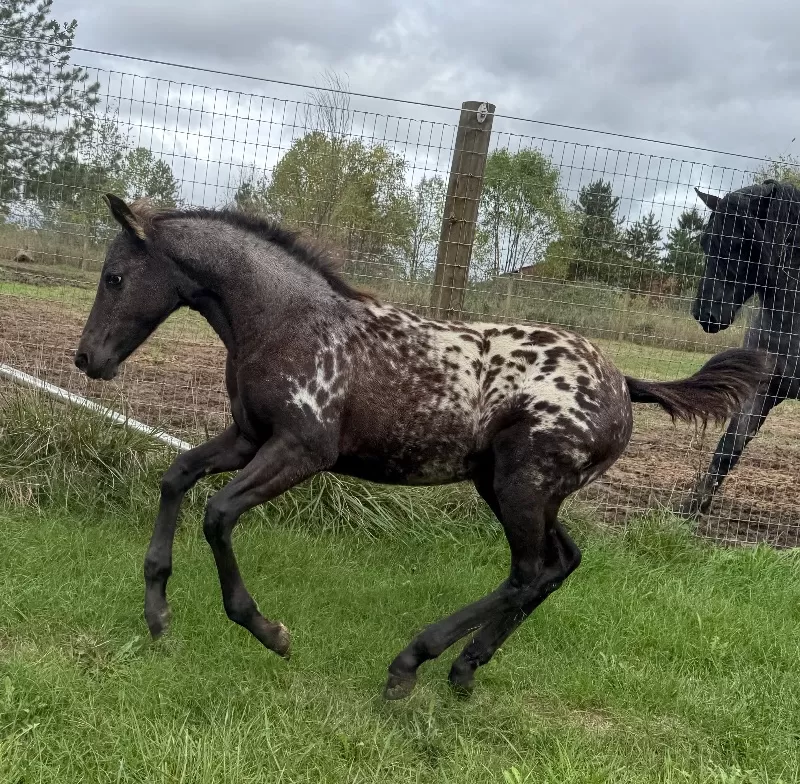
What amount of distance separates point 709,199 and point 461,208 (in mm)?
1987

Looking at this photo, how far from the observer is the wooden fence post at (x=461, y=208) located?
6.00m

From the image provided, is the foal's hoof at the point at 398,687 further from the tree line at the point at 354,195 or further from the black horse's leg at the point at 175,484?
the tree line at the point at 354,195

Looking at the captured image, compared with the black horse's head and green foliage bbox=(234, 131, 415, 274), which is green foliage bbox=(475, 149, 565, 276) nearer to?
green foliage bbox=(234, 131, 415, 274)

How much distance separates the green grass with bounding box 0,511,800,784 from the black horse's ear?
2804 mm

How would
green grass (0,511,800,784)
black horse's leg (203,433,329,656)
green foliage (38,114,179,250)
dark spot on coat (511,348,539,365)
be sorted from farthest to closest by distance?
green foliage (38,114,179,250) < dark spot on coat (511,348,539,365) < black horse's leg (203,433,329,656) < green grass (0,511,800,784)

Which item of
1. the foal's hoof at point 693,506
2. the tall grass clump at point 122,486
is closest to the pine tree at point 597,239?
the foal's hoof at point 693,506

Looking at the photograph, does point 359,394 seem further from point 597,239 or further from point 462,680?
point 597,239

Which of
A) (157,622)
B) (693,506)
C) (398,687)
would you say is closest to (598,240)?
(693,506)

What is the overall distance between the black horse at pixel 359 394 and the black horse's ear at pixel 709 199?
2.98m

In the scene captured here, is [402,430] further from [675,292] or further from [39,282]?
[39,282]

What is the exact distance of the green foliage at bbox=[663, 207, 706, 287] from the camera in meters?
6.31

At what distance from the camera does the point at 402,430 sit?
3.65 metres

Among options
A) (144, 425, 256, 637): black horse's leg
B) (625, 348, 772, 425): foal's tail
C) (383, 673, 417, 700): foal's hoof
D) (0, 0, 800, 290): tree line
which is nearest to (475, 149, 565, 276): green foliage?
(0, 0, 800, 290): tree line

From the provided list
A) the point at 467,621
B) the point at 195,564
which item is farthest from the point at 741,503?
the point at 195,564
